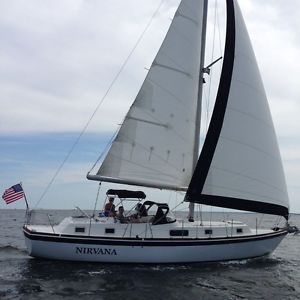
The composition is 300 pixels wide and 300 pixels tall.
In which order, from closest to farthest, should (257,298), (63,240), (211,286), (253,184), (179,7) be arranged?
(257,298), (211,286), (63,240), (253,184), (179,7)

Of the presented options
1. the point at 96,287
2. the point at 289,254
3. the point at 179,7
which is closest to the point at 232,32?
the point at 179,7

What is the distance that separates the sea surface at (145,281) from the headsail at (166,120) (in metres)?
3.79

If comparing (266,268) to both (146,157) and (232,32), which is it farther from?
(232,32)

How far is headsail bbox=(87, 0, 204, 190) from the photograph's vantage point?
786 inches

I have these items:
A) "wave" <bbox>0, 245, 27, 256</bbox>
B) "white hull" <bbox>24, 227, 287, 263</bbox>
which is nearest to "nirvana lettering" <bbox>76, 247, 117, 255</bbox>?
"white hull" <bbox>24, 227, 287, 263</bbox>

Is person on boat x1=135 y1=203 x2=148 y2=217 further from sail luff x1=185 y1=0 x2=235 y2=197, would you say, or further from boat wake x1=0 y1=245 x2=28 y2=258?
boat wake x1=0 y1=245 x2=28 y2=258

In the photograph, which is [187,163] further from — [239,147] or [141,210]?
Result: [141,210]

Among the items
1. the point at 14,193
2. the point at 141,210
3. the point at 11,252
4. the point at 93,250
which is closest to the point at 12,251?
the point at 11,252

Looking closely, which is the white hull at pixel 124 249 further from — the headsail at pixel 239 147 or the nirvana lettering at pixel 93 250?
the headsail at pixel 239 147

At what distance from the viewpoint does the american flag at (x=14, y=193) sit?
21.0 metres

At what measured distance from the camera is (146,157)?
20234 mm

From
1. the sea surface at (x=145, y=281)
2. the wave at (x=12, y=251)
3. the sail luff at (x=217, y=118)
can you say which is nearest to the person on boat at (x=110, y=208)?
the sea surface at (x=145, y=281)

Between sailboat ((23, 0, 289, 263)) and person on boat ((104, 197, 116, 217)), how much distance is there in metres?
0.17

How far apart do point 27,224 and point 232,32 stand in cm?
1289
